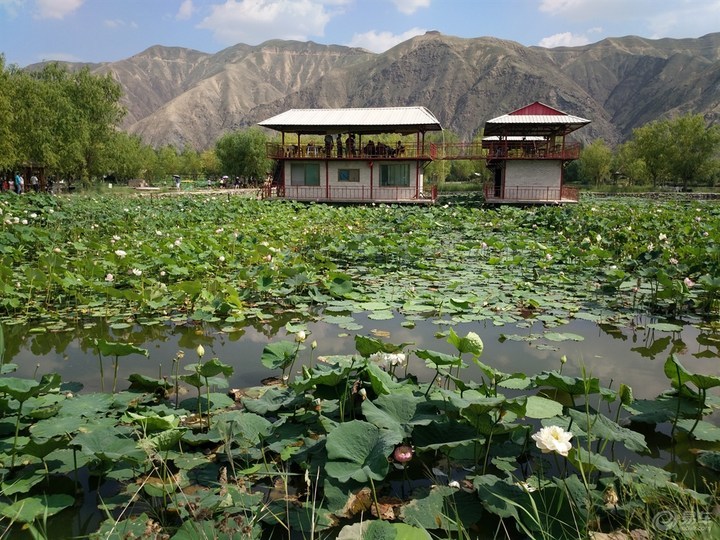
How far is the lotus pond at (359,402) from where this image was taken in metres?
A: 2.16

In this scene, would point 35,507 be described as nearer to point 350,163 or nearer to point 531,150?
point 350,163

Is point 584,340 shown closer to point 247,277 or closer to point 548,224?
point 247,277

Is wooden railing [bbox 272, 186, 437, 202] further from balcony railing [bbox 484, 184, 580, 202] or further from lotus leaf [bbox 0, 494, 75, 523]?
lotus leaf [bbox 0, 494, 75, 523]

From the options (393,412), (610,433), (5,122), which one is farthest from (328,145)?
(610,433)

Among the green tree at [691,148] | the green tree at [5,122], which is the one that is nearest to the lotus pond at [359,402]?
the green tree at [5,122]

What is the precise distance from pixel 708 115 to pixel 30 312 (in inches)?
4829

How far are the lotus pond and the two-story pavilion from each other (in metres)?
18.1

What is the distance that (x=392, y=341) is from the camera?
5082mm

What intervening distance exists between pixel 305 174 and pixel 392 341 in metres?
23.1

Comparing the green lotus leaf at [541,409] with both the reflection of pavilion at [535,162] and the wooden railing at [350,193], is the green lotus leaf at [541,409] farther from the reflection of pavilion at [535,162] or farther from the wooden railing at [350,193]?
the reflection of pavilion at [535,162]

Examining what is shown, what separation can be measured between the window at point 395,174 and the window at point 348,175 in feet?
4.23

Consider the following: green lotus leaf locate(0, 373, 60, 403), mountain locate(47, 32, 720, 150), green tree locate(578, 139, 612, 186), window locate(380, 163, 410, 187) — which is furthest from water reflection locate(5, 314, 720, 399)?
mountain locate(47, 32, 720, 150)

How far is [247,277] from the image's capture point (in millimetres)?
7004

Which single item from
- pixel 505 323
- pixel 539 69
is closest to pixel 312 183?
pixel 505 323
